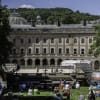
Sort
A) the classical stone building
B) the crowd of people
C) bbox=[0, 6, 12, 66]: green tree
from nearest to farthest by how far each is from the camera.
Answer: the crowd of people, bbox=[0, 6, 12, 66]: green tree, the classical stone building

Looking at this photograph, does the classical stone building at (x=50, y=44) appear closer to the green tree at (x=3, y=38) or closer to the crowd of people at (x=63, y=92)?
the green tree at (x=3, y=38)

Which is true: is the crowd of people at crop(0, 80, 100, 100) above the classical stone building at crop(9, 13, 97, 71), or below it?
above

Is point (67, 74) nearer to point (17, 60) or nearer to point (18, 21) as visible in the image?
point (17, 60)

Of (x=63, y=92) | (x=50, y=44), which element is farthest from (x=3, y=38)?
(x=50, y=44)

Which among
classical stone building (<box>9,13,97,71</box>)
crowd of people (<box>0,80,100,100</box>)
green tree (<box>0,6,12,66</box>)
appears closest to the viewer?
crowd of people (<box>0,80,100,100</box>)

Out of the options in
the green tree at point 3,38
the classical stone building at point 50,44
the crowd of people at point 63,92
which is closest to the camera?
the crowd of people at point 63,92

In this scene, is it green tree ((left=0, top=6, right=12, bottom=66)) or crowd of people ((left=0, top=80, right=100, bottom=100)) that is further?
green tree ((left=0, top=6, right=12, bottom=66))

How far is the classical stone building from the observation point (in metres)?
131

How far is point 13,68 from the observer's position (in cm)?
8694

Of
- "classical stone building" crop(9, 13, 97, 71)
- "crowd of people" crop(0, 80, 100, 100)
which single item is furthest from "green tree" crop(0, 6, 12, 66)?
"classical stone building" crop(9, 13, 97, 71)

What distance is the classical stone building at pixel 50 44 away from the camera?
131 metres

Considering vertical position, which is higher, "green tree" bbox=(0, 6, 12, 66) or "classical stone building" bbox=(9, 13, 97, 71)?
"green tree" bbox=(0, 6, 12, 66)

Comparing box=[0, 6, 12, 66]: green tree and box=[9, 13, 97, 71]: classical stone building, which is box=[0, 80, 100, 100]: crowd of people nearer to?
box=[0, 6, 12, 66]: green tree

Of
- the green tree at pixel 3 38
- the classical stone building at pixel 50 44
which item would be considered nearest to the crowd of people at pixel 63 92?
the green tree at pixel 3 38
